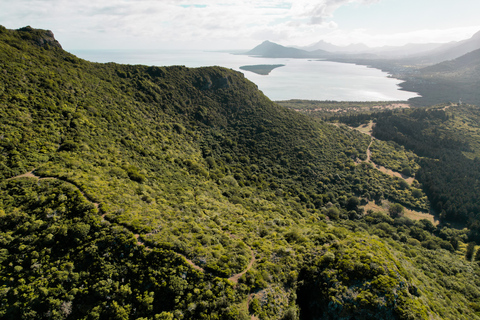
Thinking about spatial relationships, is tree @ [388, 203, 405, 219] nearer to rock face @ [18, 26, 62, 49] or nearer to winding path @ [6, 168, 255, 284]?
winding path @ [6, 168, 255, 284]

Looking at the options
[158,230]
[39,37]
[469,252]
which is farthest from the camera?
[39,37]

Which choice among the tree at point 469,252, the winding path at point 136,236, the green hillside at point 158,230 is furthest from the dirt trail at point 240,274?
the tree at point 469,252

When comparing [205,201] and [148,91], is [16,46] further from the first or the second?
[205,201]

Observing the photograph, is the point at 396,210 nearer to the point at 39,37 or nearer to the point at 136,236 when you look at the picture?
the point at 136,236

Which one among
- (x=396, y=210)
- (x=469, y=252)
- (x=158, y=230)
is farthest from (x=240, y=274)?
(x=396, y=210)

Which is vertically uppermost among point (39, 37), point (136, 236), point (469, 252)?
point (39, 37)

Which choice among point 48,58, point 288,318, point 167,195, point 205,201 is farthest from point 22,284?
point 48,58

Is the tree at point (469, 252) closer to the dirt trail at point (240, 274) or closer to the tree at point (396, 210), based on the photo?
the tree at point (396, 210)
